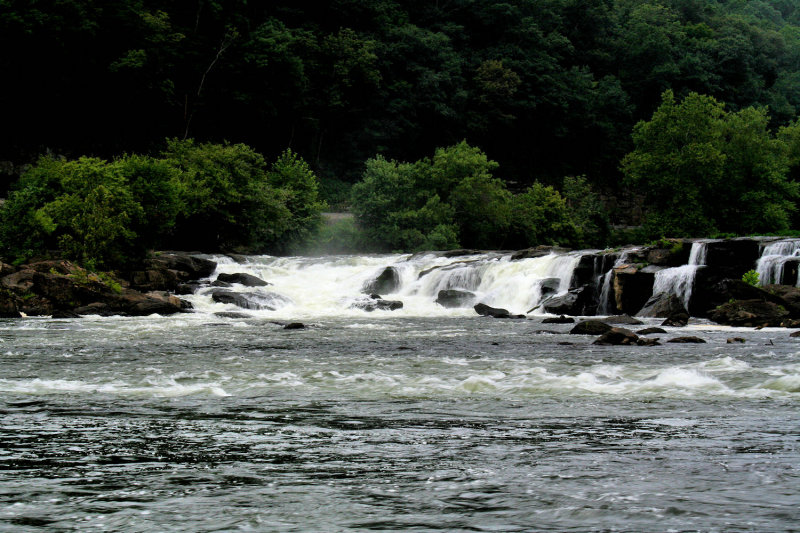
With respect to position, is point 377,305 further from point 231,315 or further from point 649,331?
point 649,331

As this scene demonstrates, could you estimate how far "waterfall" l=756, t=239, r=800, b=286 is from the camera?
27047mm

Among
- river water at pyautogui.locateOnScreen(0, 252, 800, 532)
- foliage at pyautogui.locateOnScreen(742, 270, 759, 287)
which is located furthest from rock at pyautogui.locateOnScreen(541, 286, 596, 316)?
river water at pyautogui.locateOnScreen(0, 252, 800, 532)

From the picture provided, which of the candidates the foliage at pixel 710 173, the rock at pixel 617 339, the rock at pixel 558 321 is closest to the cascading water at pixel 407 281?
the rock at pixel 558 321

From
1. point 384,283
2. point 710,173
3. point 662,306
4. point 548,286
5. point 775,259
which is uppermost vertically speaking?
point 710,173

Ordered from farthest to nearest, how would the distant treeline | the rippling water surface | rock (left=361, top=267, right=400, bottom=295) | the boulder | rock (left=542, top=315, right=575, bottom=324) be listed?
Answer: the distant treeline → rock (left=361, top=267, right=400, bottom=295) → the boulder → rock (left=542, top=315, right=575, bottom=324) → the rippling water surface

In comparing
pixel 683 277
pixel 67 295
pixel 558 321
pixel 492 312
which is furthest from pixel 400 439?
pixel 67 295

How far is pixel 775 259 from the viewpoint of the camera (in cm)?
2738

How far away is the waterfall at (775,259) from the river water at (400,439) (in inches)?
459

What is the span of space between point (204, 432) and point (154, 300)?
2082 cm

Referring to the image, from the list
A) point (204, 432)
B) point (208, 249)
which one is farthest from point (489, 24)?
point (204, 432)

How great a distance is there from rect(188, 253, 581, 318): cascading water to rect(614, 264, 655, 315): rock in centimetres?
313

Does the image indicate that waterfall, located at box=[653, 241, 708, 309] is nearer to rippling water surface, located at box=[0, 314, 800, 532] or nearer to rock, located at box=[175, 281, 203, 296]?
rippling water surface, located at box=[0, 314, 800, 532]

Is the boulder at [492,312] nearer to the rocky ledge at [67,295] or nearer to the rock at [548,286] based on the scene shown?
the rock at [548,286]

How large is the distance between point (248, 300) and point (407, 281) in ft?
28.0
